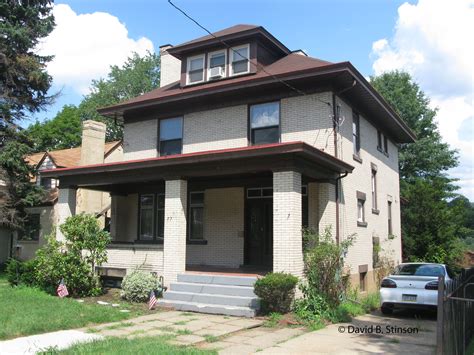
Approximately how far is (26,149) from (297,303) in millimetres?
16018

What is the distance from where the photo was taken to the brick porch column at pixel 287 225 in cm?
1146

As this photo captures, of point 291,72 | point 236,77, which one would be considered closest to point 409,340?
point 291,72

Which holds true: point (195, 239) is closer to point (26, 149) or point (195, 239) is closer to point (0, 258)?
point (26, 149)

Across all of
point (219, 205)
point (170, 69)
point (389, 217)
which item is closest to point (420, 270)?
point (219, 205)

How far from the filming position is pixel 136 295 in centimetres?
1284

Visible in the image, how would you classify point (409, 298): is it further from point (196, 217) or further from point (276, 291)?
point (196, 217)

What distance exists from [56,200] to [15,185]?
12.7 ft

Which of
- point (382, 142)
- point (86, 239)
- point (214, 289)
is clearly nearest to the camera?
point (214, 289)

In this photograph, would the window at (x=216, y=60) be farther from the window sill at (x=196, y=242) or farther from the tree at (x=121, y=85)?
the tree at (x=121, y=85)

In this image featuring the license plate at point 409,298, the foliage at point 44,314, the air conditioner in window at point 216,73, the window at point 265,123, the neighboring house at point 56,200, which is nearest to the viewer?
the foliage at point 44,314

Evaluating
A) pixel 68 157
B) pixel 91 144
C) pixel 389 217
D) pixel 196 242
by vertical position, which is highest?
pixel 91 144

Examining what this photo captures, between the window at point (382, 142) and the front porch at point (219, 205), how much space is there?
260 inches

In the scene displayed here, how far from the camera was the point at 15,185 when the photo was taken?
21969mm

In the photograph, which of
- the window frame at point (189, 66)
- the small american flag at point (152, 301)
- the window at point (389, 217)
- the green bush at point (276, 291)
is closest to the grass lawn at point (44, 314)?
the small american flag at point (152, 301)
